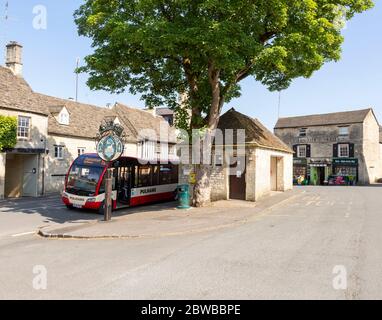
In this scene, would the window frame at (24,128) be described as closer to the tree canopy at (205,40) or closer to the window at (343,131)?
the tree canopy at (205,40)

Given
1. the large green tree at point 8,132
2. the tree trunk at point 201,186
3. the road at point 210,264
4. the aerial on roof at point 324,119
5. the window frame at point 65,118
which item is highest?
the aerial on roof at point 324,119

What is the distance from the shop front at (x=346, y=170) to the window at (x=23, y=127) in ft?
120

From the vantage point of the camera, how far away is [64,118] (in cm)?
2991

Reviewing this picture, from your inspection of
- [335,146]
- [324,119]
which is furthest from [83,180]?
[324,119]

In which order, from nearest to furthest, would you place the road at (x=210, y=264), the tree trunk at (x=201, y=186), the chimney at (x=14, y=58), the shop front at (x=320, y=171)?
1. the road at (x=210, y=264)
2. the tree trunk at (x=201, y=186)
3. the chimney at (x=14, y=58)
4. the shop front at (x=320, y=171)

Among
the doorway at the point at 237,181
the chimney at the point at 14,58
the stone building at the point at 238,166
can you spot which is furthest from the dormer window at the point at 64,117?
the doorway at the point at 237,181

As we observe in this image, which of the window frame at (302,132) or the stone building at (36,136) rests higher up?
the window frame at (302,132)

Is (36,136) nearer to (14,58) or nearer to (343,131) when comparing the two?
(14,58)

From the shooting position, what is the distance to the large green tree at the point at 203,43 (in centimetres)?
1373

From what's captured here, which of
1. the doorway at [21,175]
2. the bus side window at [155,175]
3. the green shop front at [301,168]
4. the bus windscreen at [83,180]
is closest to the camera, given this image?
the bus windscreen at [83,180]

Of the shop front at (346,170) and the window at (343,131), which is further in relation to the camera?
the window at (343,131)
